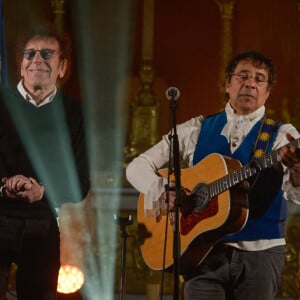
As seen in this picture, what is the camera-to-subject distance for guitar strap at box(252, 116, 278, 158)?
3631mm

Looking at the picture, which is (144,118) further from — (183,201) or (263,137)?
(263,137)

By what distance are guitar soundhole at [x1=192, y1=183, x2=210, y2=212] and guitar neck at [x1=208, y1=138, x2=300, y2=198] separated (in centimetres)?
6

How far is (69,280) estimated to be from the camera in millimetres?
4949

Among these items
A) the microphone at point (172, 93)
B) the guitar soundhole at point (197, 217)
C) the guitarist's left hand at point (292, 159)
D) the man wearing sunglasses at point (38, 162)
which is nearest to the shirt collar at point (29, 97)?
the man wearing sunglasses at point (38, 162)

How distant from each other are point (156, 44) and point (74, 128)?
13.5 ft

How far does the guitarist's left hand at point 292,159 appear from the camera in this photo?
3.38 m

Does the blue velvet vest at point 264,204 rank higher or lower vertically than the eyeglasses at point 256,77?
lower

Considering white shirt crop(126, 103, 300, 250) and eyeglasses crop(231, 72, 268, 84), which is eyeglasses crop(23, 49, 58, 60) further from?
eyeglasses crop(231, 72, 268, 84)

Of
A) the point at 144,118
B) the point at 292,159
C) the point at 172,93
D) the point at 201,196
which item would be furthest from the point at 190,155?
the point at 144,118

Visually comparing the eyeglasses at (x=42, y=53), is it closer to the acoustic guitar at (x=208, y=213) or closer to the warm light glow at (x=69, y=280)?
the acoustic guitar at (x=208, y=213)

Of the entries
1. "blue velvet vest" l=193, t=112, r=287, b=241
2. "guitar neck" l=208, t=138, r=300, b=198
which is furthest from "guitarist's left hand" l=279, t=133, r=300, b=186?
"blue velvet vest" l=193, t=112, r=287, b=241

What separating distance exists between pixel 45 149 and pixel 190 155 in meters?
0.87

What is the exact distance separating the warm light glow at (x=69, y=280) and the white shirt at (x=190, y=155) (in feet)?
3.01

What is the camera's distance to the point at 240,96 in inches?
150
